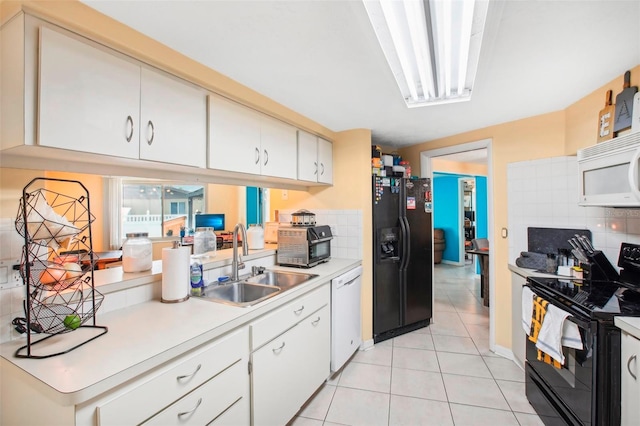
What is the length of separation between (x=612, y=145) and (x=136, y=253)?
2.80 m

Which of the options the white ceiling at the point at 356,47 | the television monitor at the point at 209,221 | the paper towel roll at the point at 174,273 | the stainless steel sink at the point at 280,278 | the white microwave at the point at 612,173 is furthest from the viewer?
the television monitor at the point at 209,221

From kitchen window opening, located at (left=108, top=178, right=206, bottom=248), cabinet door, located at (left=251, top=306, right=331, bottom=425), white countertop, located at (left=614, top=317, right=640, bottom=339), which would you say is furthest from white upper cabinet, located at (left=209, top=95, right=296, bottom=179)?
kitchen window opening, located at (left=108, top=178, right=206, bottom=248)

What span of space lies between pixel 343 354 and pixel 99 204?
4.10 metres

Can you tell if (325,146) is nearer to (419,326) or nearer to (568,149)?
(568,149)

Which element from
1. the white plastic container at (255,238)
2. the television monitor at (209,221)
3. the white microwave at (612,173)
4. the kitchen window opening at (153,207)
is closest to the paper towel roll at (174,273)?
the white plastic container at (255,238)

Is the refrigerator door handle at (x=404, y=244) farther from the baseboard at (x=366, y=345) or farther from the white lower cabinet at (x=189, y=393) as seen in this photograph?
the white lower cabinet at (x=189, y=393)

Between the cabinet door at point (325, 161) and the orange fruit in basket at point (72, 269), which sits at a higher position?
the cabinet door at point (325, 161)

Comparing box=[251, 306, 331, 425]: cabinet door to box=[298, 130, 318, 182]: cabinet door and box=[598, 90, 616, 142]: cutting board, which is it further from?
box=[598, 90, 616, 142]: cutting board

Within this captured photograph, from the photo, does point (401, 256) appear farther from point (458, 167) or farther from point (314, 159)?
point (458, 167)

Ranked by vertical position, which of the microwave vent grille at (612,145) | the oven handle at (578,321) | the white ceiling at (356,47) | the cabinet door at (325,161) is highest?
the white ceiling at (356,47)

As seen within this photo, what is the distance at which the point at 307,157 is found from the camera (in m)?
2.66

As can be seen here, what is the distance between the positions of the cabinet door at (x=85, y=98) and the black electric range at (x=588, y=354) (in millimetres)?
2406

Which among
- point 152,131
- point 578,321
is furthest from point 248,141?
point 578,321

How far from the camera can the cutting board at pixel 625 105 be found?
1.67 metres
